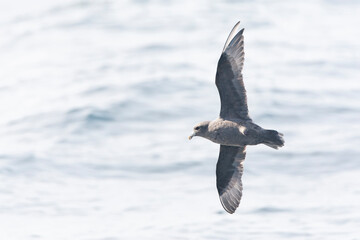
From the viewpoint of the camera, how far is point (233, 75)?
10.1m

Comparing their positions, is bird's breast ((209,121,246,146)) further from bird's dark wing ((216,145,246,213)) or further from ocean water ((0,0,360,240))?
ocean water ((0,0,360,240))

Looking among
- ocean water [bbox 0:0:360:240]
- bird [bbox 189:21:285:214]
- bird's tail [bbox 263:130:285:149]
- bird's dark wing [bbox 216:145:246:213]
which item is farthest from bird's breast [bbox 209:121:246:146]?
ocean water [bbox 0:0:360:240]

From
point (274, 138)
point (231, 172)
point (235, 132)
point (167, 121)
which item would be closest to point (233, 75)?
point (235, 132)

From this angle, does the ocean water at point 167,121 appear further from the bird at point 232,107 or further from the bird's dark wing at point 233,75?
the bird's dark wing at point 233,75

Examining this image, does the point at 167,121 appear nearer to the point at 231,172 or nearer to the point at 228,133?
the point at 231,172

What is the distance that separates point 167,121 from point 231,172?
950cm

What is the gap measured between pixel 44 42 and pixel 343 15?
11.4 meters

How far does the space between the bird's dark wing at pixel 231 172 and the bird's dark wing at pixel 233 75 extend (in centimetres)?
95

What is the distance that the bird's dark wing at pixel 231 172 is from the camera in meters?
10.9

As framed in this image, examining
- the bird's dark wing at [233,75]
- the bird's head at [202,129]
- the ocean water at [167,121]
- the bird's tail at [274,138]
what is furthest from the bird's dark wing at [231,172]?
the ocean water at [167,121]

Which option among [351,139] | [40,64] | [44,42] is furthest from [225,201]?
[44,42]

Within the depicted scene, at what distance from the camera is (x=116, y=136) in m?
19.7

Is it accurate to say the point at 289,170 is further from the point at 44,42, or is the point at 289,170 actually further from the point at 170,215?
the point at 44,42

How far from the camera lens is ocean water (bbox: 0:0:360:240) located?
1569cm
